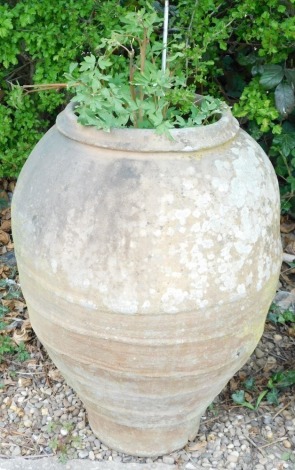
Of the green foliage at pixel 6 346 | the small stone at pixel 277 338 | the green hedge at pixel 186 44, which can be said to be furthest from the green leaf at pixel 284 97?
the green foliage at pixel 6 346

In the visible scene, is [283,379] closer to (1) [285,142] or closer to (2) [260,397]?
(2) [260,397]

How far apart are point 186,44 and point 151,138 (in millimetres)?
1207

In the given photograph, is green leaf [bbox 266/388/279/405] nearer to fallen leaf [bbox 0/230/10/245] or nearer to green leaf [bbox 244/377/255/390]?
green leaf [bbox 244/377/255/390]

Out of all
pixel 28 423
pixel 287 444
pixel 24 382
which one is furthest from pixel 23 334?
pixel 287 444

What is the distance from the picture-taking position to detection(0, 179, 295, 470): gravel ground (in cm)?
255

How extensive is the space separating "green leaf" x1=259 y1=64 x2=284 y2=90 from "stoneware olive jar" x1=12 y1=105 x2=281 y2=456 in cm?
121

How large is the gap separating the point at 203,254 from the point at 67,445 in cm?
112

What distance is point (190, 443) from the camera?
2613mm

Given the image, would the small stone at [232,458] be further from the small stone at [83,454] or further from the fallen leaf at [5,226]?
the fallen leaf at [5,226]

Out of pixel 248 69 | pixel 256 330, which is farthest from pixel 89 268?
pixel 248 69

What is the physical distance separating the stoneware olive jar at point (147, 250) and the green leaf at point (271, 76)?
1.21 meters

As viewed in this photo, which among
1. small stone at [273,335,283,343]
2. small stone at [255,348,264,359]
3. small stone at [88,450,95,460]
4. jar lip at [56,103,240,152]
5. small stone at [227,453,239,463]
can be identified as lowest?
small stone at [273,335,283,343]

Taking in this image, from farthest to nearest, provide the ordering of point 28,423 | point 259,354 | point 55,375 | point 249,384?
point 259,354 → point 55,375 → point 249,384 → point 28,423

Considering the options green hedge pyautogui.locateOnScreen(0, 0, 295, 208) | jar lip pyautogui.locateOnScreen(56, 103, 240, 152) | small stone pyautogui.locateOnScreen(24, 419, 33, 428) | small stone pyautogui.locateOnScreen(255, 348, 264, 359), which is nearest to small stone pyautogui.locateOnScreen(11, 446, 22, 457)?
small stone pyautogui.locateOnScreen(24, 419, 33, 428)
